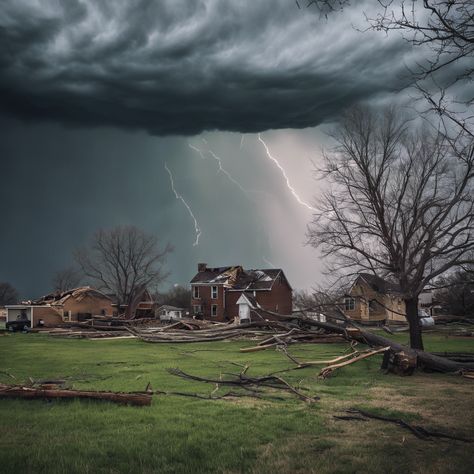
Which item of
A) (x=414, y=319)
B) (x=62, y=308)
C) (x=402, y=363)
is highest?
(x=62, y=308)

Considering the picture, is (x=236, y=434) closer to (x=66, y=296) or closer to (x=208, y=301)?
(x=66, y=296)

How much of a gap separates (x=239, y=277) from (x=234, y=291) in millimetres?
4055

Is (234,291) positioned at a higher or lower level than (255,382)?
higher

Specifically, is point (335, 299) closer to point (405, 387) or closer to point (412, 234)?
point (412, 234)

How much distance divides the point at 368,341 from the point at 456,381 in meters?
4.86

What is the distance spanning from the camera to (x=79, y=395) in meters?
9.92

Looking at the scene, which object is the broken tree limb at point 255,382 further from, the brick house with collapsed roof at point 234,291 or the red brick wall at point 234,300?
the red brick wall at point 234,300

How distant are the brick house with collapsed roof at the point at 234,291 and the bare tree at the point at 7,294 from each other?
241 ft

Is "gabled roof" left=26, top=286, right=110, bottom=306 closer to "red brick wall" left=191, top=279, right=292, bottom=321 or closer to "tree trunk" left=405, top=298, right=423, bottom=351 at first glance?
"red brick wall" left=191, top=279, right=292, bottom=321

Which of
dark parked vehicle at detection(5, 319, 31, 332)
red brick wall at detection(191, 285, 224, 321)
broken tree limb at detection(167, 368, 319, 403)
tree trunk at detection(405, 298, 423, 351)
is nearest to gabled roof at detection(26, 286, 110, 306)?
dark parked vehicle at detection(5, 319, 31, 332)

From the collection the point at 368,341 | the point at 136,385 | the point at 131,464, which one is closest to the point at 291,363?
the point at 368,341

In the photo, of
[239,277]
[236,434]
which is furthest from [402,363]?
[239,277]

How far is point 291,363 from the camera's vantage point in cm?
1975

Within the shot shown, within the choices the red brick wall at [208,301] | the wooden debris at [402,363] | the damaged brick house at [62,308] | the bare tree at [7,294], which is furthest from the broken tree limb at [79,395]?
the bare tree at [7,294]
